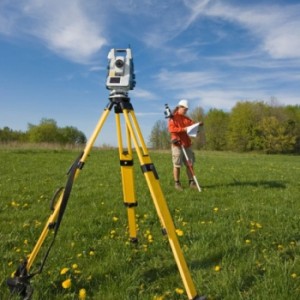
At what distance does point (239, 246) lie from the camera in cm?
508

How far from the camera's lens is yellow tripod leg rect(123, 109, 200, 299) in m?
3.43

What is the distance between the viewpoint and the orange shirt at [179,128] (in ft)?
34.1

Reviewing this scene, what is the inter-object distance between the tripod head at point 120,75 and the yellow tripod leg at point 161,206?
0.24m

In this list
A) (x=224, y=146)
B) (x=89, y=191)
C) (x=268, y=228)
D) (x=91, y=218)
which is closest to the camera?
(x=268, y=228)

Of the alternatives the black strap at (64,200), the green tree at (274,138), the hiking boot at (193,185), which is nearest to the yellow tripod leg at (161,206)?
the black strap at (64,200)

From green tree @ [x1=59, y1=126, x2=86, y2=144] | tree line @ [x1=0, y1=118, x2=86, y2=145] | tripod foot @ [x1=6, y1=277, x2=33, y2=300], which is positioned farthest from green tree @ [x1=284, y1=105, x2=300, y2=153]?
tripod foot @ [x1=6, y1=277, x2=33, y2=300]

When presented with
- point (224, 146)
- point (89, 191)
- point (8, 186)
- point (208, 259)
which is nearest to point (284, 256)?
point (208, 259)

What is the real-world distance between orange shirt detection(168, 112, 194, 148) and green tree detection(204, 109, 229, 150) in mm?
81881

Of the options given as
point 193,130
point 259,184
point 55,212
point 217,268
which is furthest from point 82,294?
point 259,184

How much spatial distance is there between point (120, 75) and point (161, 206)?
1473 mm

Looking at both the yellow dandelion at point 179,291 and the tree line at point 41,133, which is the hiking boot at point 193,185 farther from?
the tree line at point 41,133

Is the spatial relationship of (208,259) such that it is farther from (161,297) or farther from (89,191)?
(89,191)

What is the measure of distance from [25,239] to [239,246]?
3186mm

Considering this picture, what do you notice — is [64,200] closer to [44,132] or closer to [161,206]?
[161,206]
